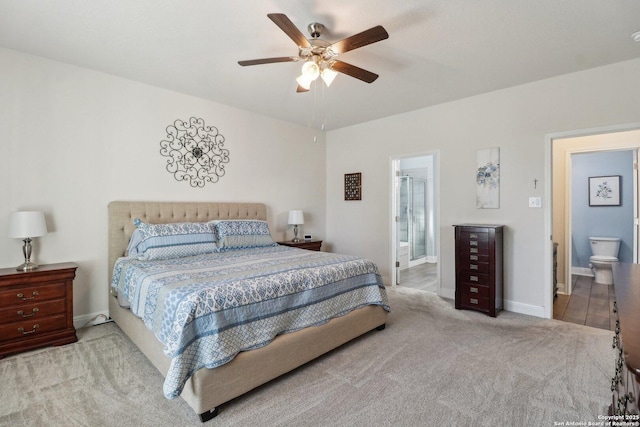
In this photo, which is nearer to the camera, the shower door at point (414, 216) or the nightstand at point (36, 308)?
the nightstand at point (36, 308)

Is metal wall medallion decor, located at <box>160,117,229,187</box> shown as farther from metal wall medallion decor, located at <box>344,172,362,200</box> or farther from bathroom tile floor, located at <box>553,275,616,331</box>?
bathroom tile floor, located at <box>553,275,616,331</box>

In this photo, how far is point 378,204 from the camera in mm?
4973

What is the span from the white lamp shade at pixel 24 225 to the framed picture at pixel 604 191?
25.4 ft

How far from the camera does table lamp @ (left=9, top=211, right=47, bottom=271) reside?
2615 millimetres

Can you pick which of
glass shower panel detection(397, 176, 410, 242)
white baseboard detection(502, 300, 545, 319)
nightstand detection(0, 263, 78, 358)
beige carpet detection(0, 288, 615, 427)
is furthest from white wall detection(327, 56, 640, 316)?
nightstand detection(0, 263, 78, 358)

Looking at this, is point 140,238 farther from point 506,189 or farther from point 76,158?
point 506,189

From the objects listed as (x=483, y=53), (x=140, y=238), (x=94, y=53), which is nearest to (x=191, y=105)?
(x=94, y=53)

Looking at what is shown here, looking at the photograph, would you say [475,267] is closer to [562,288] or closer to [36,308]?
[562,288]

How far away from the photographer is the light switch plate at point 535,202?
3461mm

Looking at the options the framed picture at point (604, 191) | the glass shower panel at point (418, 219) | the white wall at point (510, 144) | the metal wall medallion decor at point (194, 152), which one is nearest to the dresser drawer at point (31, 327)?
the metal wall medallion decor at point (194, 152)

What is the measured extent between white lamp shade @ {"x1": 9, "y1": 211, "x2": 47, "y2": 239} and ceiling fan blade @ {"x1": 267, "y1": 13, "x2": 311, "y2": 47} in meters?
2.65

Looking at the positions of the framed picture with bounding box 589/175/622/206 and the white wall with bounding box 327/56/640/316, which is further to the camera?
the framed picture with bounding box 589/175/622/206

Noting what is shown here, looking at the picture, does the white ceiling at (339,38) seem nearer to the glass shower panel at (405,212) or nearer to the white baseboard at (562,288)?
the glass shower panel at (405,212)

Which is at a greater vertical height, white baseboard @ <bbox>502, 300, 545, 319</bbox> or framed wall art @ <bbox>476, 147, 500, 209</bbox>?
framed wall art @ <bbox>476, 147, 500, 209</bbox>
